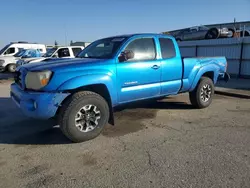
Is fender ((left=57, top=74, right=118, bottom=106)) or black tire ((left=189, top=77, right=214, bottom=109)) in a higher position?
fender ((left=57, top=74, right=118, bottom=106))

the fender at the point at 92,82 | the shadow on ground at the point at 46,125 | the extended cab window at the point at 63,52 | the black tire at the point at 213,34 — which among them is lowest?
the shadow on ground at the point at 46,125

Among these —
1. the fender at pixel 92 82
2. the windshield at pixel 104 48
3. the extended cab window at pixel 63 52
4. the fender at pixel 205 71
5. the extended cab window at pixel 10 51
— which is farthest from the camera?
the extended cab window at pixel 10 51

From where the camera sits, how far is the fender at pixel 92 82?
3.84 m

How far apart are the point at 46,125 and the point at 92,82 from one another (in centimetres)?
171

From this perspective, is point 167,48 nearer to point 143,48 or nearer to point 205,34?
point 143,48

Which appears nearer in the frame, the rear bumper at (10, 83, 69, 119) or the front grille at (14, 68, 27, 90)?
the rear bumper at (10, 83, 69, 119)

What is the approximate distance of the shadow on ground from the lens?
14.0 ft

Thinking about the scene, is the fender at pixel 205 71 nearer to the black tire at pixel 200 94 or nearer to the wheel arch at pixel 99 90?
the black tire at pixel 200 94

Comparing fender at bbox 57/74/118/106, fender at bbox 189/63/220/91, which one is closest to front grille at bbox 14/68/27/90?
fender at bbox 57/74/118/106

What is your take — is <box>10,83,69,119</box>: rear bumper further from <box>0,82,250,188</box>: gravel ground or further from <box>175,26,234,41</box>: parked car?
<box>175,26,234,41</box>: parked car

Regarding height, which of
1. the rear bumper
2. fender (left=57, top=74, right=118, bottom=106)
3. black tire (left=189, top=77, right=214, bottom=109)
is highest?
fender (left=57, top=74, right=118, bottom=106)

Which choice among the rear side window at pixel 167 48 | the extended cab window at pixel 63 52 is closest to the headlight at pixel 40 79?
the rear side window at pixel 167 48

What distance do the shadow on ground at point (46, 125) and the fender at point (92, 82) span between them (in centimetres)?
81

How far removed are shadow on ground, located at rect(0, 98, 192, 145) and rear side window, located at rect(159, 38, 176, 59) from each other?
4.77 ft
